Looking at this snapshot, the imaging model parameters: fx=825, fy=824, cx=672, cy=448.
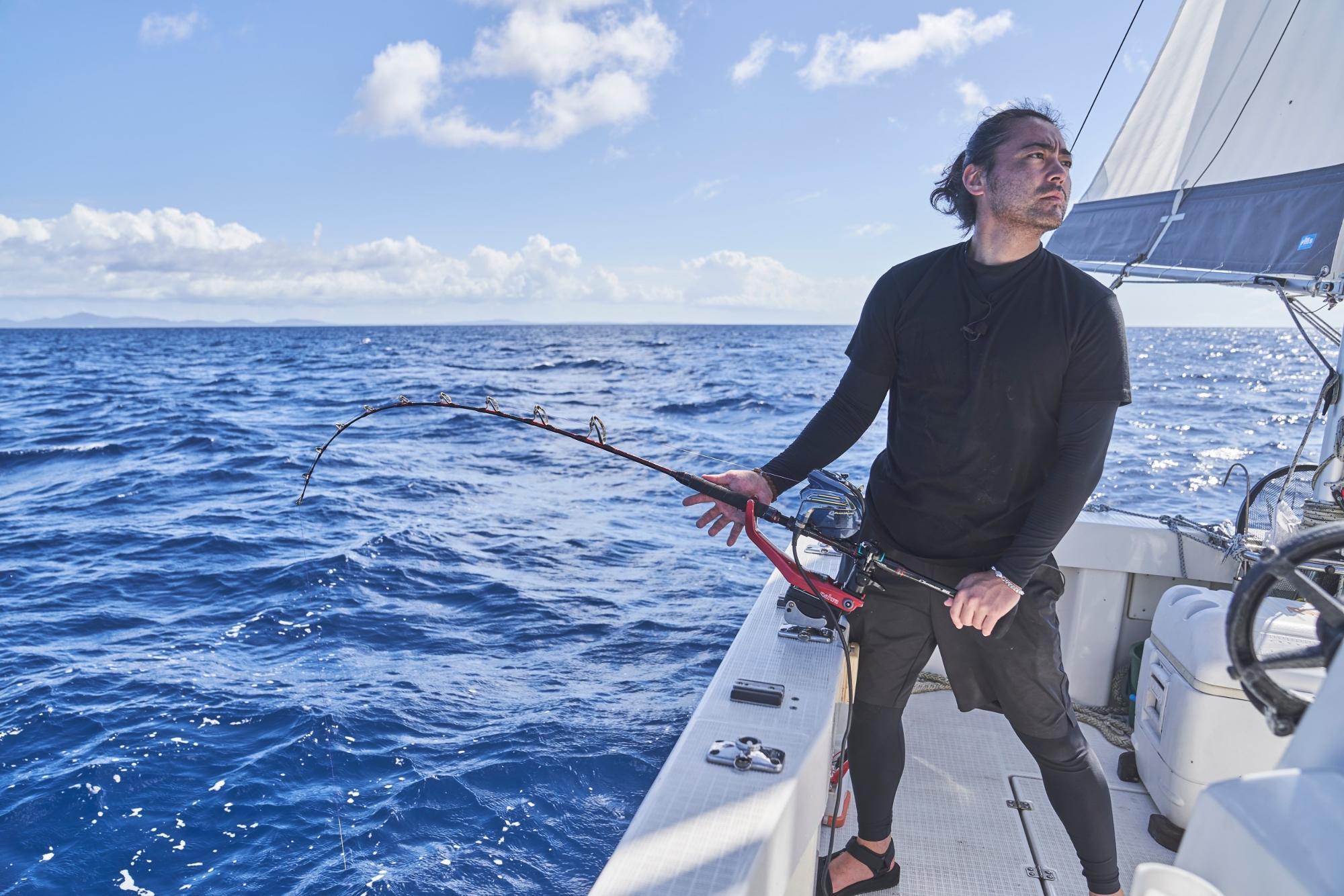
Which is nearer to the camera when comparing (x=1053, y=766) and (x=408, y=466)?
(x=1053, y=766)

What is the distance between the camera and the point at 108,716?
420 centimetres

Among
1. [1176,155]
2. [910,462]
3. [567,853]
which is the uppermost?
[1176,155]

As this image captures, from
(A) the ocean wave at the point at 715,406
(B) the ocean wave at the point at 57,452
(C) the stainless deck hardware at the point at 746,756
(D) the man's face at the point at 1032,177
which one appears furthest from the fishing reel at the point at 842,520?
(A) the ocean wave at the point at 715,406

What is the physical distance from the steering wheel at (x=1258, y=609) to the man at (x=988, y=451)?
0.64 m

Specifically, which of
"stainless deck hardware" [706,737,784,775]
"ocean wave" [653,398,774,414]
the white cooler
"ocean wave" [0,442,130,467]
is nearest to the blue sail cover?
the white cooler

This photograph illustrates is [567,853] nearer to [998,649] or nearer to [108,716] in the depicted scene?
[998,649]

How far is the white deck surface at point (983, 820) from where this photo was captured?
2.23 metres

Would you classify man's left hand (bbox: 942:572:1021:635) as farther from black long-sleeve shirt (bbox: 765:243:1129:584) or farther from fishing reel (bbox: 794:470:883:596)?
fishing reel (bbox: 794:470:883:596)

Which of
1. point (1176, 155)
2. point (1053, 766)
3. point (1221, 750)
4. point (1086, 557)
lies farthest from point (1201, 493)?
point (1053, 766)

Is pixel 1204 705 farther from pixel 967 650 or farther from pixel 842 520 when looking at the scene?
pixel 842 520

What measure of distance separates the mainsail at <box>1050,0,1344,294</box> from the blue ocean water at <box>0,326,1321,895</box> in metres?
3.15

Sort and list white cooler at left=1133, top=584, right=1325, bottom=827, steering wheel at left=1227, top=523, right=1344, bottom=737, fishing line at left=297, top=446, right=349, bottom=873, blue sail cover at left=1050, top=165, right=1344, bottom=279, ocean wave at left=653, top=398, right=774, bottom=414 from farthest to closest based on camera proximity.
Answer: ocean wave at left=653, top=398, right=774, bottom=414 → fishing line at left=297, top=446, right=349, bottom=873 → blue sail cover at left=1050, top=165, right=1344, bottom=279 → white cooler at left=1133, top=584, right=1325, bottom=827 → steering wheel at left=1227, top=523, right=1344, bottom=737

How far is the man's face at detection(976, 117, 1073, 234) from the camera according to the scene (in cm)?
172

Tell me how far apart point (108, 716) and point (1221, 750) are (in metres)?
4.81
